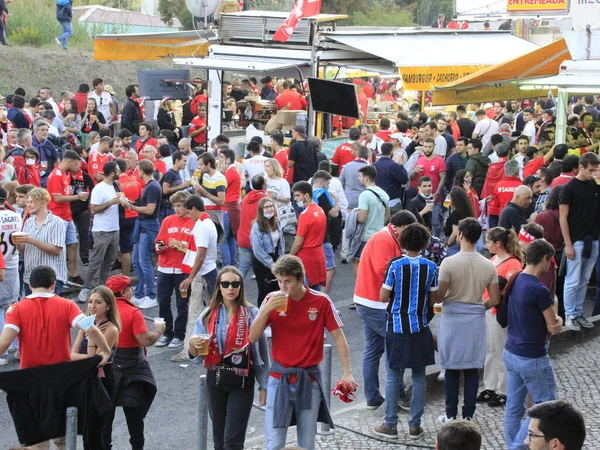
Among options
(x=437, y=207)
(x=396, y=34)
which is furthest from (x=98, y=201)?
(x=396, y=34)

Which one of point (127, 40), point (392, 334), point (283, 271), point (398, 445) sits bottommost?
point (398, 445)

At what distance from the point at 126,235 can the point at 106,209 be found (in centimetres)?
94

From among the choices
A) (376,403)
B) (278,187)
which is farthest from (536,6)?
(376,403)

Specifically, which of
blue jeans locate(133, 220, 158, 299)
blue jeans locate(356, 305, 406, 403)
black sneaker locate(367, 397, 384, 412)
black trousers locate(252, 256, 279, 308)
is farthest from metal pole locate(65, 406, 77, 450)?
blue jeans locate(133, 220, 158, 299)

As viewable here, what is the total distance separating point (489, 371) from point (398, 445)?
1468 mm

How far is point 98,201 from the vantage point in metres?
12.2

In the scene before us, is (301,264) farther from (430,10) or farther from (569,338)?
(430,10)

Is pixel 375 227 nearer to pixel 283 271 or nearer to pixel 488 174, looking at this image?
pixel 488 174

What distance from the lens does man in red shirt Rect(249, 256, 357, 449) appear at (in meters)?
6.76

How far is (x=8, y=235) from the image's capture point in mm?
10250

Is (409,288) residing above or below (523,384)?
above

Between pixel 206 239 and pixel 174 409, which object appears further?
pixel 206 239

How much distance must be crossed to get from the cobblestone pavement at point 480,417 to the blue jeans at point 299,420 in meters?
0.98

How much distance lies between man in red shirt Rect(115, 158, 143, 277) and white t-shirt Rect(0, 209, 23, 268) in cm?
234
